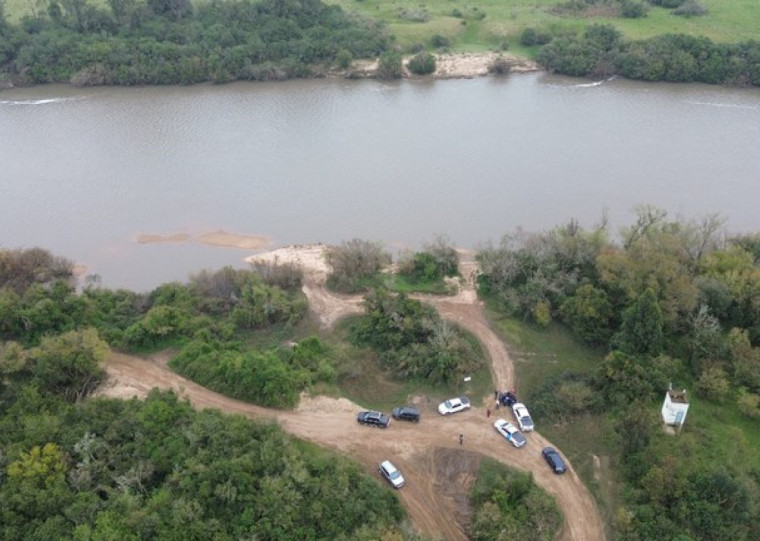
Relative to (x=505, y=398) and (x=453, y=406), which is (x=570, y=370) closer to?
(x=505, y=398)

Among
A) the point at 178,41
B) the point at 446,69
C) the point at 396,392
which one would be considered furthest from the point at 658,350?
the point at 178,41

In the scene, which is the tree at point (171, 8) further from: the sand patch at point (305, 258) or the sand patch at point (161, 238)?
the sand patch at point (305, 258)

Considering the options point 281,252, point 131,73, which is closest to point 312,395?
point 281,252

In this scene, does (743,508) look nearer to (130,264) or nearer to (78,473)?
(78,473)

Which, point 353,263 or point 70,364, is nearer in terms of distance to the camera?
point 70,364

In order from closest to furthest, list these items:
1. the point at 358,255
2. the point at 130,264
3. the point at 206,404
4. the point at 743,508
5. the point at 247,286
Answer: the point at 743,508, the point at 206,404, the point at 247,286, the point at 358,255, the point at 130,264

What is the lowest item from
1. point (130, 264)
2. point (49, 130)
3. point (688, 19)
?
point (130, 264)
